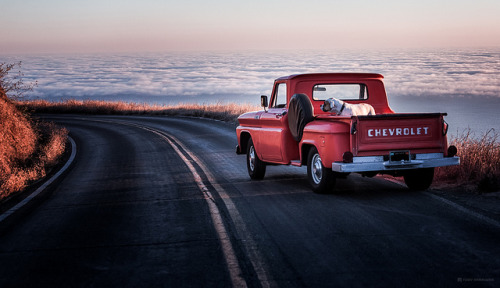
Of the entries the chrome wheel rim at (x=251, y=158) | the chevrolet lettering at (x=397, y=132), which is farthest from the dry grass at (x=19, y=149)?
the chevrolet lettering at (x=397, y=132)

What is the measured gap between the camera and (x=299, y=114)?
32.6ft

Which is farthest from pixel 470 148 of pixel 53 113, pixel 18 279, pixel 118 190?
pixel 53 113

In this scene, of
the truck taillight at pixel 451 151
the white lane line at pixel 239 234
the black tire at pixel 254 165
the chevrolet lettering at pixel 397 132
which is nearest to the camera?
the white lane line at pixel 239 234

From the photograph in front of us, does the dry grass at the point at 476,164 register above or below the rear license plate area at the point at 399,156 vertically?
below

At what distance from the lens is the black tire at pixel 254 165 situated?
1184cm

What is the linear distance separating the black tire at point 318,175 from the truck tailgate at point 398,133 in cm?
72

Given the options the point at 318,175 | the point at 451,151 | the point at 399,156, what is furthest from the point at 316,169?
the point at 451,151

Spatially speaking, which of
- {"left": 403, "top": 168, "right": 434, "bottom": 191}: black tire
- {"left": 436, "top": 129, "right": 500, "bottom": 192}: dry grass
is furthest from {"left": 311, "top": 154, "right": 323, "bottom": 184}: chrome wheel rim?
{"left": 436, "top": 129, "right": 500, "bottom": 192}: dry grass

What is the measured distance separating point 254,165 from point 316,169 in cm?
243

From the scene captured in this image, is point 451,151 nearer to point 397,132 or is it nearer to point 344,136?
point 397,132

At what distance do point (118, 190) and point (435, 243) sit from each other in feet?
22.1

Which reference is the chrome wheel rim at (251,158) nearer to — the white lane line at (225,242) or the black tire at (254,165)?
the black tire at (254,165)

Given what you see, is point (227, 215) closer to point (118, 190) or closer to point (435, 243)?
point (435, 243)

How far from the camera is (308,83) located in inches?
434
